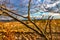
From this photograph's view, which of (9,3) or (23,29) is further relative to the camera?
(23,29)

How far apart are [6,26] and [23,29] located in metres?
0.89

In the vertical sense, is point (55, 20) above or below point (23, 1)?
below

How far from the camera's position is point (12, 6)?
20.9 ft

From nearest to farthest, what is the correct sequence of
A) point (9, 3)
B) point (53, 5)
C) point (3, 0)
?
point (3, 0) → point (9, 3) → point (53, 5)

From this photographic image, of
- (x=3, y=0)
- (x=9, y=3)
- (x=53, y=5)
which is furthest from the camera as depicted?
(x=53, y=5)

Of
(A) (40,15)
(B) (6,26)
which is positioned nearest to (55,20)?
(A) (40,15)

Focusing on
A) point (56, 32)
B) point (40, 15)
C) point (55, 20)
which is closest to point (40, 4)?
point (40, 15)

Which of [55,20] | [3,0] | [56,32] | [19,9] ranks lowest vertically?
[56,32]

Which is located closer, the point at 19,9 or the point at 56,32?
the point at 19,9

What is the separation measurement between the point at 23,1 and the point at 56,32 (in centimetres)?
158

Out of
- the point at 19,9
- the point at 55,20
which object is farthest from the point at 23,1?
the point at 55,20

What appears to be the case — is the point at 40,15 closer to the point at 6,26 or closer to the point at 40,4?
the point at 40,4

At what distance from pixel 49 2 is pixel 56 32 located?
3.50 feet

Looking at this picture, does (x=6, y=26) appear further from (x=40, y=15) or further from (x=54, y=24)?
(x=54, y=24)
